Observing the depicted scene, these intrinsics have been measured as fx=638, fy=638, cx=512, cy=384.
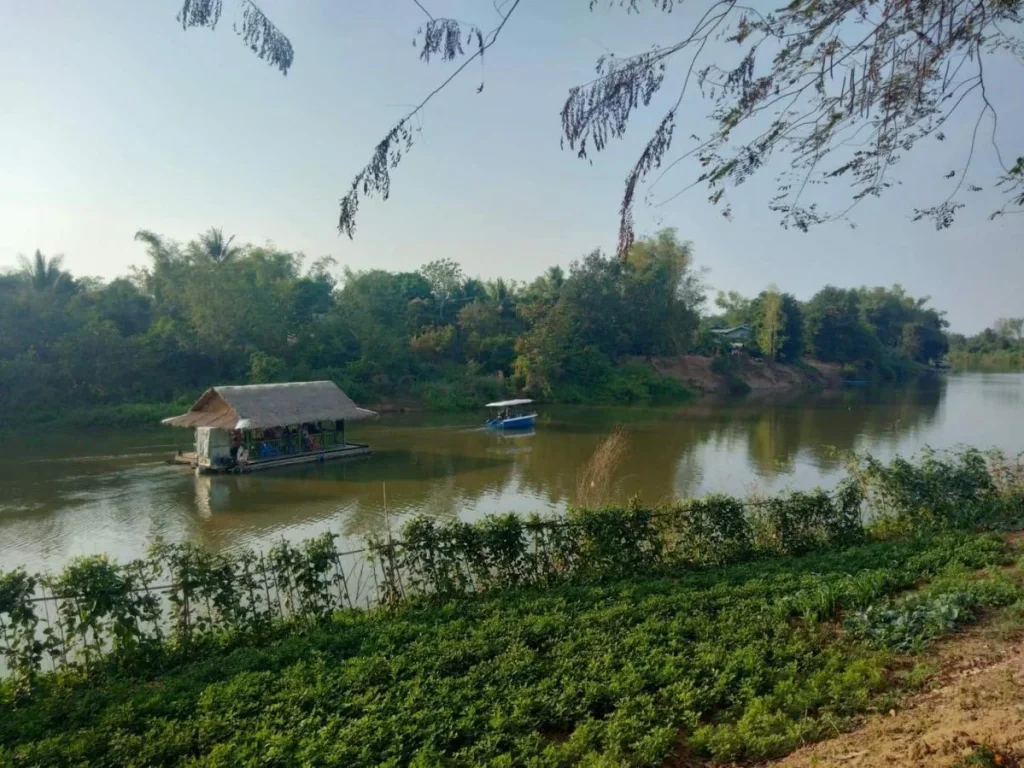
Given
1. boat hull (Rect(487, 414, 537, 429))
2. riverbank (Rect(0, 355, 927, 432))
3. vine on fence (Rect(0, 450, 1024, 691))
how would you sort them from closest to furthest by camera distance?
vine on fence (Rect(0, 450, 1024, 691))
riverbank (Rect(0, 355, 927, 432))
boat hull (Rect(487, 414, 537, 429))

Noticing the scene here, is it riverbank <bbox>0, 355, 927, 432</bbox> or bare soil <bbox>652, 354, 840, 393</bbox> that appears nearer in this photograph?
riverbank <bbox>0, 355, 927, 432</bbox>

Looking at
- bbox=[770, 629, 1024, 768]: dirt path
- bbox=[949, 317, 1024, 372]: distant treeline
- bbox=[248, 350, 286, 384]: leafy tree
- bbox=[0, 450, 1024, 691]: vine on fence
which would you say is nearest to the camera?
bbox=[770, 629, 1024, 768]: dirt path

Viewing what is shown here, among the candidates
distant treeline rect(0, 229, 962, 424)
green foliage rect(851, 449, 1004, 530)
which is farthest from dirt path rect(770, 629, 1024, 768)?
distant treeline rect(0, 229, 962, 424)

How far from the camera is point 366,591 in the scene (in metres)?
7.64

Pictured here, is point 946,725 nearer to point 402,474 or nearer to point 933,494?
point 933,494

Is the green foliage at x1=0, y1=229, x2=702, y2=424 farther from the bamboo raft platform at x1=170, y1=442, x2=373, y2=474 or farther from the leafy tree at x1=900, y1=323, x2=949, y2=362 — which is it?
the leafy tree at x1=900, y1=323, x2=949, y2=362

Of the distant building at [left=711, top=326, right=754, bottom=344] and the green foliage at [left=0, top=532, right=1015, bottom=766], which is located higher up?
the distant building at [left=711, top=326, right=754, bottom=344]

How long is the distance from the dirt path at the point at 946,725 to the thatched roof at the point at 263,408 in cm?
1612

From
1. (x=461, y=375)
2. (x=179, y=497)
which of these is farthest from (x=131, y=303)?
(x=179, y=497)

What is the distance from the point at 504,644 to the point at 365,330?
3089 cm

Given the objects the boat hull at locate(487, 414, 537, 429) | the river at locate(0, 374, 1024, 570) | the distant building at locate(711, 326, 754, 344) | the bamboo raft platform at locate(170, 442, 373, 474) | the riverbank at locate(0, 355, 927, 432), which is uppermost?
the distant building at locate(711, 326, 754, 344)

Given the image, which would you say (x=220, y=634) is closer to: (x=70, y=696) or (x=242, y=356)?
(x=70, y=696)

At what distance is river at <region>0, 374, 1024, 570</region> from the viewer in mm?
12234

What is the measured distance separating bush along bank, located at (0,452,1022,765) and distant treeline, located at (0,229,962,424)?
17540 mm
